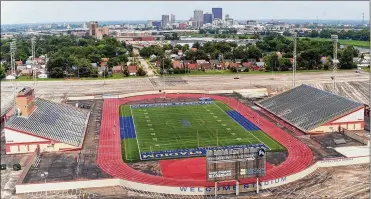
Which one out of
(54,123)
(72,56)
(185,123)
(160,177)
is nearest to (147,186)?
(160,177)

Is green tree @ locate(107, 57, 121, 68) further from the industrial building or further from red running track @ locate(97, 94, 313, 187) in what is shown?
the industrial building

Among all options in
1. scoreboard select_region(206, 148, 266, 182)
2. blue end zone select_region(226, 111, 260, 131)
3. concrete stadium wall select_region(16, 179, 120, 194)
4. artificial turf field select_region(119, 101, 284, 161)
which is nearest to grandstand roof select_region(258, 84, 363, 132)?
blue end zone select_region(226, 111, 260, 131)

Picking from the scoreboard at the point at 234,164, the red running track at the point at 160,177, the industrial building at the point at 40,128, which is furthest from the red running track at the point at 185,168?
the industrial building at the point at 40,128

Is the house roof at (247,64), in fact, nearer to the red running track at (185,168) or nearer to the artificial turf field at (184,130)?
the artificial turf field at (184,130)

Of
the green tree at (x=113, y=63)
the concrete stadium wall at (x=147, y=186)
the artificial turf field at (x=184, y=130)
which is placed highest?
the green tree at (x=113, y=63)

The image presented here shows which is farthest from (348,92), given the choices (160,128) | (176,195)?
(176,195)

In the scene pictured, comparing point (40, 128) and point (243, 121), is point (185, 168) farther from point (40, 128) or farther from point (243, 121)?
point (243, 121)
